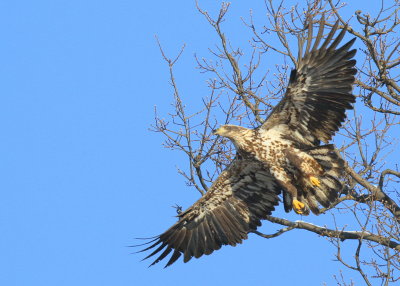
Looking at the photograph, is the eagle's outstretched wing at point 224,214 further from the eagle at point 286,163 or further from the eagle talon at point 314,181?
the eagle talon at point 314,181

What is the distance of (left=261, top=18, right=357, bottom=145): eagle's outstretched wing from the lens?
11.8 m

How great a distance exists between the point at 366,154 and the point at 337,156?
0.69 m

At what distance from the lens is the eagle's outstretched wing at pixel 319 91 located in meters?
11.8

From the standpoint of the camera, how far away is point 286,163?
12516mm

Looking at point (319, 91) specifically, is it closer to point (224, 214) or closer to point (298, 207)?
point (298, 207)

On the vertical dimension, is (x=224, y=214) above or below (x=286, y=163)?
above

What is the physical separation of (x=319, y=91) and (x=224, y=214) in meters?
2.93

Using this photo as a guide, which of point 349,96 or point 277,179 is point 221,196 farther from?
point 349,96

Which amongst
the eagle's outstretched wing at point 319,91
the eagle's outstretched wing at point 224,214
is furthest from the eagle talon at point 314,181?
the eagle's outstretched wing at point 224,214

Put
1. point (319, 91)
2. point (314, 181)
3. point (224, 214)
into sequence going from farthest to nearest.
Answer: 1. point (224, 214)
2. point (314, 181)
3. point (319, 91)

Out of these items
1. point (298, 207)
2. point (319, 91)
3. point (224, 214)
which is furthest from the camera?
point (224, 214)

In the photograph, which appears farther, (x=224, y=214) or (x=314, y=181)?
(x=224, y=214)

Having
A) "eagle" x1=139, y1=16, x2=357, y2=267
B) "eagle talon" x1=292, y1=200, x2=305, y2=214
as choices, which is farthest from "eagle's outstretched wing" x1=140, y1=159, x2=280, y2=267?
"eagle talon" x1=292, y1=200, x2=305, y2=214

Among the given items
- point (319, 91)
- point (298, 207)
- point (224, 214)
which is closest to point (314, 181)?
point (298, 207)
